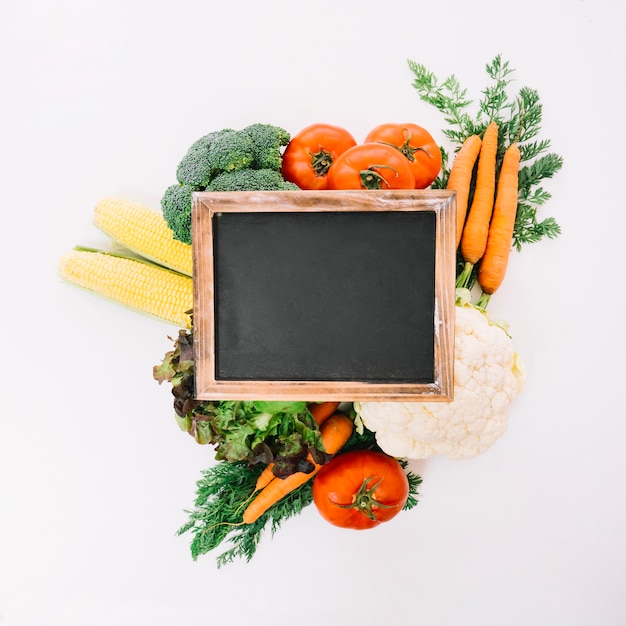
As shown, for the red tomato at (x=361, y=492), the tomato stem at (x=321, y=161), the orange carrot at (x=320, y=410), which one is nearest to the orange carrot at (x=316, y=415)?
the orange carrot at (x=320, y=410)

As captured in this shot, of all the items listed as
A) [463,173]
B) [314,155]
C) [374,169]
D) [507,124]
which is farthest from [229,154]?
[507,124]

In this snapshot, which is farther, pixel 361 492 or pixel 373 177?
pixel 361 492

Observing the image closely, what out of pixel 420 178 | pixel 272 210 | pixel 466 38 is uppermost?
pixel 466 38

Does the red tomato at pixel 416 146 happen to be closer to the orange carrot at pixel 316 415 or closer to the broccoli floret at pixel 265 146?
the broccoli floret at pixel 265 146

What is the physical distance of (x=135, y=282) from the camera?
1.33m

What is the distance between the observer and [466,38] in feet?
4.60

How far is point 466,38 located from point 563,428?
102 cm

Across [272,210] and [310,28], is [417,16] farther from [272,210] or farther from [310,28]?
[272,210]

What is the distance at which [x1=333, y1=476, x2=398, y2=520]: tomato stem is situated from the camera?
1247 mm

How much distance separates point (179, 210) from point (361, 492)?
2.43ft

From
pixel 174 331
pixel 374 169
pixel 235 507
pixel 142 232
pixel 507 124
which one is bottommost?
pixel 235 507

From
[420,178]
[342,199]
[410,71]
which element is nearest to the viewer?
[342,199]

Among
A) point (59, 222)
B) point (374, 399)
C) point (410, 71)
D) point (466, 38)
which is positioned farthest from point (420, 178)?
point (59, 222)

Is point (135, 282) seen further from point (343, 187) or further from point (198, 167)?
point (343, 187)
